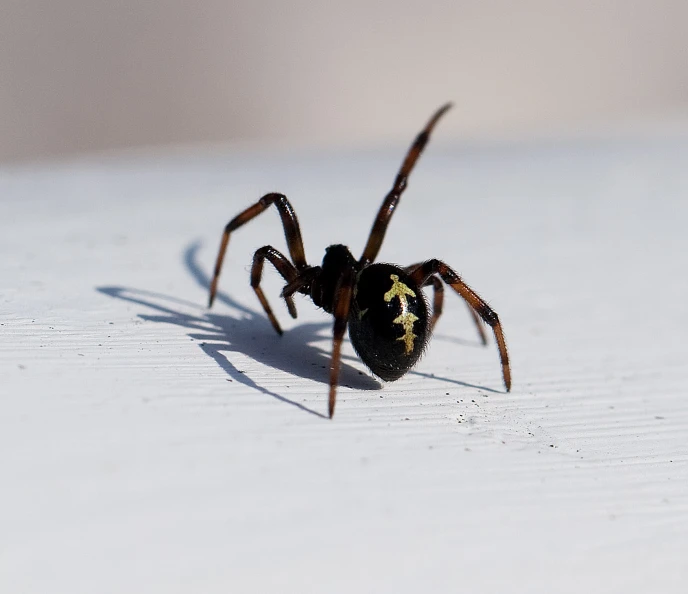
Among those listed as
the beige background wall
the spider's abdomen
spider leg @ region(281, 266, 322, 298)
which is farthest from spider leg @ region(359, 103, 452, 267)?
the beige background wall

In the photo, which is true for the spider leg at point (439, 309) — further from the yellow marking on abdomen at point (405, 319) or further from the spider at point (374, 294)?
the yellow marking on abdomen at point (405, 319)

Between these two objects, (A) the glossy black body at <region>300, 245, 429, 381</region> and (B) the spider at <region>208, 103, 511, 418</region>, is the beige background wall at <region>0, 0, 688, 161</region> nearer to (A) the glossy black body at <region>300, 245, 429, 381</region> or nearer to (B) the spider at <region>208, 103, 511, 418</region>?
(B) the spider at <region>208, 103, 511, 418</region>

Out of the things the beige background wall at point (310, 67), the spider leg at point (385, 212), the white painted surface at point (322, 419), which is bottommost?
the white painted surface at point (322, 419)

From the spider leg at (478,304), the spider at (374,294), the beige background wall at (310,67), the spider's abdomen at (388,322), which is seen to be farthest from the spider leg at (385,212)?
the beige background wall at (310,67)

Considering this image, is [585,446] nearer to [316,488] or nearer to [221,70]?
[316,488]

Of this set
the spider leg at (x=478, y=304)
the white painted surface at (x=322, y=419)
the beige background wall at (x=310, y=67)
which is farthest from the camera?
the beige background wall at (x=310, y=67)

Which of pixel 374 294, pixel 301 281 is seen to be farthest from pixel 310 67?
pixel 374 294
